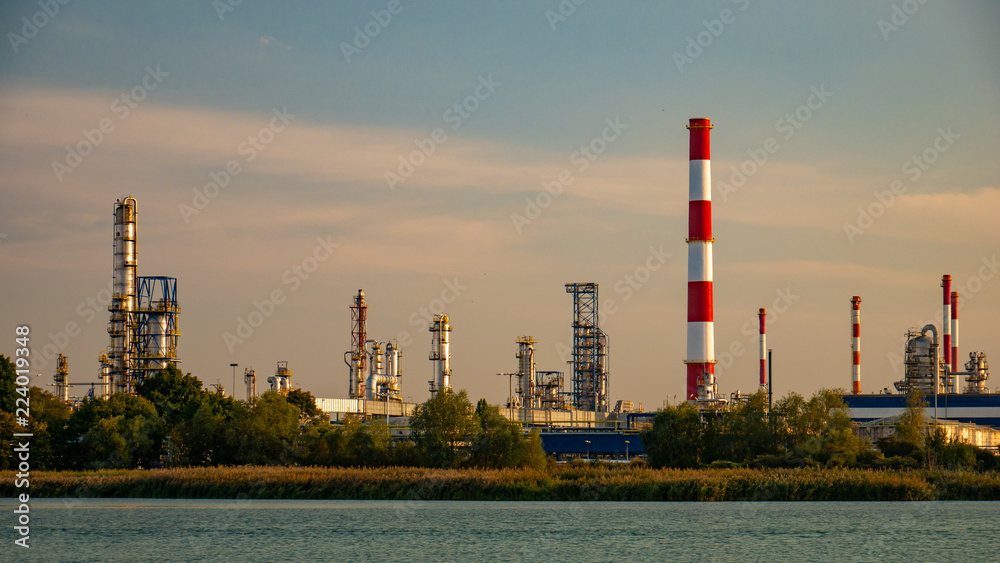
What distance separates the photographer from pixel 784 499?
5172 cm

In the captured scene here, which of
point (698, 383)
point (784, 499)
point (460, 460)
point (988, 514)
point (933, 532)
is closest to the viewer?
point (933, 532)

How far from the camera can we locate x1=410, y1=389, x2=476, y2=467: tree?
213 feet

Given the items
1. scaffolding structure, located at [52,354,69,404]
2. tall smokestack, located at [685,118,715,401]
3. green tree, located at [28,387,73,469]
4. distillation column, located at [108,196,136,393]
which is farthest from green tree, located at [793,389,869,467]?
scaffolding structure, located at [52,354,69,404]

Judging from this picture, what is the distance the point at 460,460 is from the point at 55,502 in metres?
20.4

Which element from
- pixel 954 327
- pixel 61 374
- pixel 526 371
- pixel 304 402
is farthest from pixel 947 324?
pixel 61 374

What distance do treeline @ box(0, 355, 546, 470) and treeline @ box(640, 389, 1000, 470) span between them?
7.52 m

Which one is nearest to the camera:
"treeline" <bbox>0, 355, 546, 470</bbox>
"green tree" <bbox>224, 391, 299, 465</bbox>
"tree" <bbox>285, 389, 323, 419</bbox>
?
"treeline" <bbox>0, 355, 546, 470</bbox>

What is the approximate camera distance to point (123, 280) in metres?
84.4

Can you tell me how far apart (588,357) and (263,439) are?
45.1 metres

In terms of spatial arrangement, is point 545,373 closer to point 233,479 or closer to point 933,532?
point 233,479

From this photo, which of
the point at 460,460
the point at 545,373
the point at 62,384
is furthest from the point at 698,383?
the point at 62,384

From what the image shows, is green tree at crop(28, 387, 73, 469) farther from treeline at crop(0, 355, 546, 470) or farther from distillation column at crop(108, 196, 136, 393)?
distillation column at crop(108, 196, 136, 393)

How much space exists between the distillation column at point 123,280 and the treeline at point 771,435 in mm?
37510

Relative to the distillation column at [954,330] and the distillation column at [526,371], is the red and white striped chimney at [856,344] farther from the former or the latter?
the distillation column at [526,371]
